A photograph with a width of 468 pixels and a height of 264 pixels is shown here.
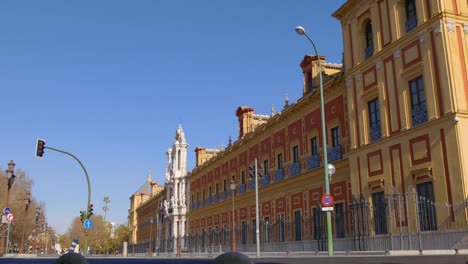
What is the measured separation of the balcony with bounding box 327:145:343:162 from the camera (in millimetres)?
22633

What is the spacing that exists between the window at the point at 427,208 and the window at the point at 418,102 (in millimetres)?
2359

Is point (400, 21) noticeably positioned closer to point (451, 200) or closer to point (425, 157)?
point (425, 157)

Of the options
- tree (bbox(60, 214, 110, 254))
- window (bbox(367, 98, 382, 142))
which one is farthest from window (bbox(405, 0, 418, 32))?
tree (bbox(60, 214, 110, 254))

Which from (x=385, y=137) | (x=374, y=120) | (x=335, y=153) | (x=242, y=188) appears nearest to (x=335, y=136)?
(x=335, y=153)

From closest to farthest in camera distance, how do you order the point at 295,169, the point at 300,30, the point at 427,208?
1. the point at 427,208
2. the point at 300,30
3. the point at 295,169

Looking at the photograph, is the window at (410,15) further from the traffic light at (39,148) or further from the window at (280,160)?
the traffic light at (39,148)

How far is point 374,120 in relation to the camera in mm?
19578

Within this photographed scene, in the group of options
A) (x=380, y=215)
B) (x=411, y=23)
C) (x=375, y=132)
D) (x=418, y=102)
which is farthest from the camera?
(x=375, y=132)

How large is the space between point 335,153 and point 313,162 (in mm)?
2118

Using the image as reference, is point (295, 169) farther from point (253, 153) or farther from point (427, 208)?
point (427, 208)

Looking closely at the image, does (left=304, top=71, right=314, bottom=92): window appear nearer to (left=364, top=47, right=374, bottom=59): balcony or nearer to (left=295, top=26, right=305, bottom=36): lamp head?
(left=364, top=47, right=374, bottom=59): balcony

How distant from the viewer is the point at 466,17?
54.9 feet

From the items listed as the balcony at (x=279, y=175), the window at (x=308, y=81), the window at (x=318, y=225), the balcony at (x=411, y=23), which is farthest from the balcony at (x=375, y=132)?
the balcony at (x=279, y=175)

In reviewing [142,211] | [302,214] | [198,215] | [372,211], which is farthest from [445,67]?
[142,211]
